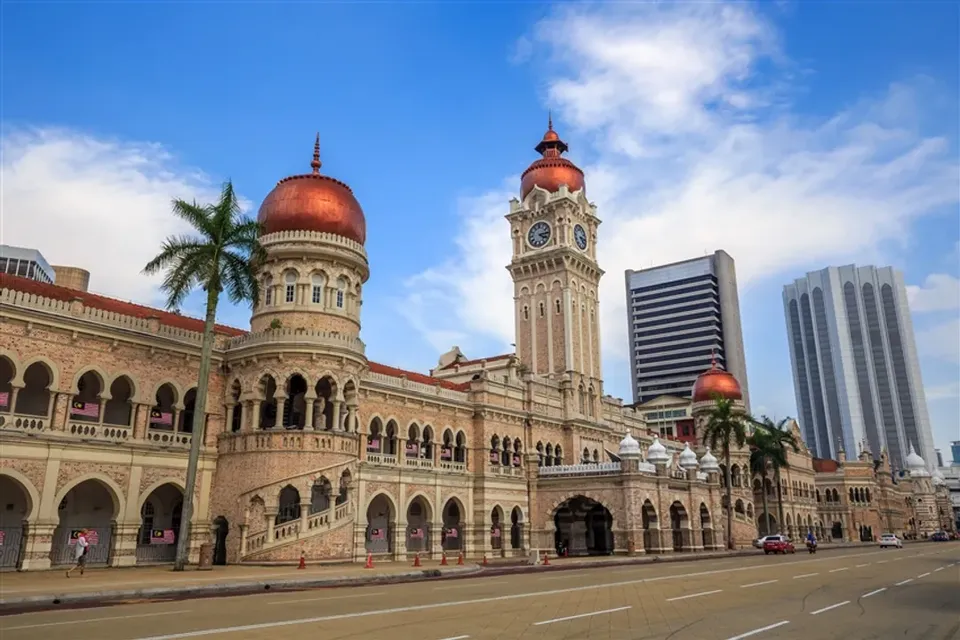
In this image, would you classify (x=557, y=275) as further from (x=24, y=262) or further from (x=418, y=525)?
(x=24, y=262)

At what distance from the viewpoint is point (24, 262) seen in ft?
230

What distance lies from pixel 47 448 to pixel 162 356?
5.66 meters

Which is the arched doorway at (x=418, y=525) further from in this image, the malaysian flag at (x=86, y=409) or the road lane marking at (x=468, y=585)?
the road lane marking at (x=468, y=585)

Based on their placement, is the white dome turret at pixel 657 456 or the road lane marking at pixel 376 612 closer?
the road lane marking at pixel 376 612

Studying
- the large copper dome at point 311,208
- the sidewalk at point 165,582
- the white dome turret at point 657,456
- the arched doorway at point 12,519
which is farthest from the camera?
the white dome turret at point 657,456

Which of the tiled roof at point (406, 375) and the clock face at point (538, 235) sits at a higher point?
the clock face at point (538, 235)

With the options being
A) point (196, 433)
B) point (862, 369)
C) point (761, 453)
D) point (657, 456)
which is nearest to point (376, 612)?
point (196, 433)

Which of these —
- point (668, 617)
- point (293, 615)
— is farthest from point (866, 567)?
point (293, 615)

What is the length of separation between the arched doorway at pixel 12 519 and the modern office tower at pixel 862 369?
582ft

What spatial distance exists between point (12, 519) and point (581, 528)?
31.1m

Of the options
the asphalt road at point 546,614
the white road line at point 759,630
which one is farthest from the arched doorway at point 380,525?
the white road line at point 759,630

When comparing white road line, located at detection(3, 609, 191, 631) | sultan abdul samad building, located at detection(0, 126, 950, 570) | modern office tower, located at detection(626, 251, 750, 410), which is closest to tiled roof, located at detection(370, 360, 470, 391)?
sultan abdul samad building, located at detection(0, 126, 950, 570)

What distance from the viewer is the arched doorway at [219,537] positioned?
Result: 99.6 feet

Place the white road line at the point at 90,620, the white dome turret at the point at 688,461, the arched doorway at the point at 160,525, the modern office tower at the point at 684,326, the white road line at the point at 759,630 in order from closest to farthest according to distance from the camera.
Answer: the white road line at the point at 759,630, the white road line at the point at 90,620, the arched doorway at the point at 160,525, the white dome turret at the point at 688,461, the modern office tower at the point at 684,326
